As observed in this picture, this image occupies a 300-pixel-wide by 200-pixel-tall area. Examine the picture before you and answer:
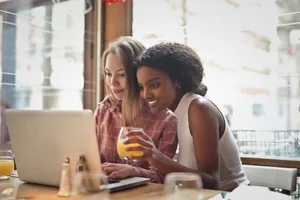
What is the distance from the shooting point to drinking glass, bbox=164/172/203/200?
884mm

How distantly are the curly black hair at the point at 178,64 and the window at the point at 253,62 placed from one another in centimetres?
79

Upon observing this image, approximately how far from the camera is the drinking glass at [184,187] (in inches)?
34.8

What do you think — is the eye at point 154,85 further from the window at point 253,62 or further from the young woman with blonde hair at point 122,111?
the window at point 253,62

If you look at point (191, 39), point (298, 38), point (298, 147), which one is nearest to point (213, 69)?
point (191, 39)

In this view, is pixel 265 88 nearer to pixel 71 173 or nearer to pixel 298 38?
pixel 298 38

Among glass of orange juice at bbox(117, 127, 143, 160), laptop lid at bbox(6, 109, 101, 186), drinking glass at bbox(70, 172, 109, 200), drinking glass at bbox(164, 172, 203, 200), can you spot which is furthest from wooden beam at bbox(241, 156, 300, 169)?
drinking glass at bbox(70, 172, 109, 200)

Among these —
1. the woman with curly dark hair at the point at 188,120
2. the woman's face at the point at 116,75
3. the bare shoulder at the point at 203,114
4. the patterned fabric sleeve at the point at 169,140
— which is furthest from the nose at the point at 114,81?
the bare shoulder at the point at 203,114

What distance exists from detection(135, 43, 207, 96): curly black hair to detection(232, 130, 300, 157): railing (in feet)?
2.77

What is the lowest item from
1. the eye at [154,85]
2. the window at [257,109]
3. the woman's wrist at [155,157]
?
the woman's wrist at [155,157]

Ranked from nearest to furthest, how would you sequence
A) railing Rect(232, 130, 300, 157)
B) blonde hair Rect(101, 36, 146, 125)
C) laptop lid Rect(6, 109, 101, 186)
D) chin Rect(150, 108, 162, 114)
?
laptop lid Rect(6, 109, 101, 186)
chin Rect(150, 108, 162, 114)
blonde hair Rect(101, 36, 146, 125)
railing Rect(232, 130, 300, 157)

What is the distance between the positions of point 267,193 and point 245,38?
168 cm

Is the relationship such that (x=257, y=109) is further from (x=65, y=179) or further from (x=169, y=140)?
(x=65, y=179)

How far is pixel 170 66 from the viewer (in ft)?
6.44

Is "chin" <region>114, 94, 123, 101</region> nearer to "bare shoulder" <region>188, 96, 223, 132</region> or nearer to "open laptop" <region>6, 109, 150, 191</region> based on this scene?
"bare shoulder" <region>188, 96, 223, 132</region>
